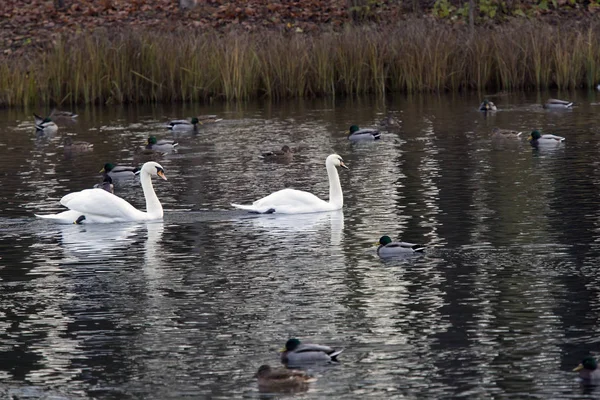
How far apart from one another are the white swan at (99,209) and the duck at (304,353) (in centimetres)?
826

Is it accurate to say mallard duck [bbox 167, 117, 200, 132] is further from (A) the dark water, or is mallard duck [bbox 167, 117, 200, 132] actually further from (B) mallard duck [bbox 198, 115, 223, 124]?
(A) the dark water

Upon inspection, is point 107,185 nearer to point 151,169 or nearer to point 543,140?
point 151,169

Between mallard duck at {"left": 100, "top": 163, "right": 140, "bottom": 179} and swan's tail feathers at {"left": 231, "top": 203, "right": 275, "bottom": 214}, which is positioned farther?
mallard duck at {"left": 100, "top": 163, "right": 140, "bottom": 179}

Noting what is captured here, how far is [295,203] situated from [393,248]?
394 centimetres

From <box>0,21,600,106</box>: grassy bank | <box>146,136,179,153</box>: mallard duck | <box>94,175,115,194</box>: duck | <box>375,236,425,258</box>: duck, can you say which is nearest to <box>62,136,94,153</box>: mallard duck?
<box>146,136,179,153</box>: mallard duck

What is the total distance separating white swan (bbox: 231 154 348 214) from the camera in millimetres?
18812

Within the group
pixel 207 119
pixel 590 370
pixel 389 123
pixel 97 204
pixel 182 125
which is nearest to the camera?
pixel 590 370

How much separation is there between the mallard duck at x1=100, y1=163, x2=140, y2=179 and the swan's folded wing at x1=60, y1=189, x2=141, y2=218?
4496 mm

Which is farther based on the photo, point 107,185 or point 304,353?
point 107,185

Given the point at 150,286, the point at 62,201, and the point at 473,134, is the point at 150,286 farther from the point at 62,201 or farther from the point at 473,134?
the point at 473,134

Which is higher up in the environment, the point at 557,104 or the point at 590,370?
the point at 557,104

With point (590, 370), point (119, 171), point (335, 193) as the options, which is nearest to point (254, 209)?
point (335, 193)

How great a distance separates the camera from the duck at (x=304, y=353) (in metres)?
10.8

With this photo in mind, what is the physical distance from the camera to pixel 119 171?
23469 mm
